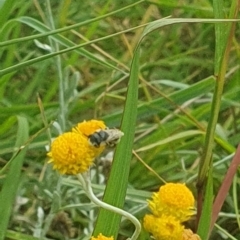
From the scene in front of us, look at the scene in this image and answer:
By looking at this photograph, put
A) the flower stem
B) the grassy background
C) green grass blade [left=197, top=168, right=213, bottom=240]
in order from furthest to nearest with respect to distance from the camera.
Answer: the grassy background → green grass blade [left=197, top=168, right=213, bottom=240] → the flower stem

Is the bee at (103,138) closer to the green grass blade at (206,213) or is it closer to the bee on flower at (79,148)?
the bee on flower at (79,148)

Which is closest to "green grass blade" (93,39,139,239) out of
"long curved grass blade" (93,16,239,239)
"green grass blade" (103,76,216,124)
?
"long curved grass blade" (93,16,239,239)

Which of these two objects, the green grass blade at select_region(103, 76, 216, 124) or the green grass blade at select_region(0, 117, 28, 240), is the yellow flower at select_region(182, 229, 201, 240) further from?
the green grass blade at select_region(103, 76, 216, 124)

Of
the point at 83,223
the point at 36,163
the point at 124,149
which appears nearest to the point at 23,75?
the point at 36,163

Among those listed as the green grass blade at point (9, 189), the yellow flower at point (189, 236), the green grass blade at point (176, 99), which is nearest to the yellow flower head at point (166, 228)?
the yellow flower at point (189, 236)

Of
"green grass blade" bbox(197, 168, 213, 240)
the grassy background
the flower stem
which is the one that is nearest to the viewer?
the flower stem

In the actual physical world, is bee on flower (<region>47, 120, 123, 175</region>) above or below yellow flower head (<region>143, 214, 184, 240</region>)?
above

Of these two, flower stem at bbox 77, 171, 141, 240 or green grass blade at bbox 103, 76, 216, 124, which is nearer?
flower stem at bbox 77, 171, 141, 240
